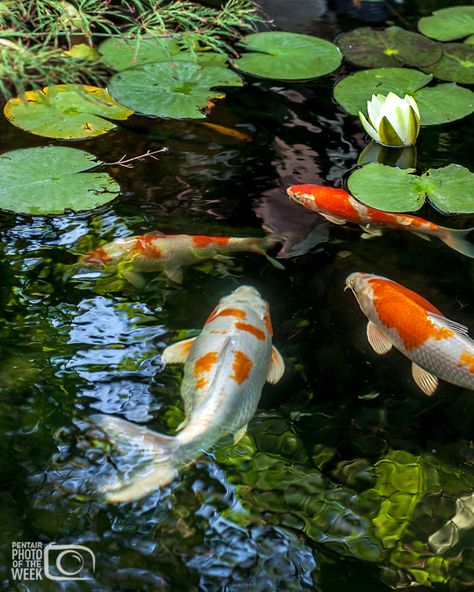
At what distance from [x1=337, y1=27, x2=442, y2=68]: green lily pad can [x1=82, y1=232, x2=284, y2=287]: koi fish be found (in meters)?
1.80

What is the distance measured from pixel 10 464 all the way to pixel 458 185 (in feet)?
6.49

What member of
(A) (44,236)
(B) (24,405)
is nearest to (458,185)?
(A) (44,236)

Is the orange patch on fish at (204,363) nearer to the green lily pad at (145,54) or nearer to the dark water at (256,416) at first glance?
the dark water at (256,416)

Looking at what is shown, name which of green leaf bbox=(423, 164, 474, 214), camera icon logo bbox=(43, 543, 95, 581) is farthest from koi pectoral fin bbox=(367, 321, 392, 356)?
camera icon logo bbox=(43, 543, 95, 581)

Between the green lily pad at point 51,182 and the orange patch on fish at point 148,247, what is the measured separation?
0.31 m

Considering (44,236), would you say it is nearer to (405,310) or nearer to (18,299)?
(18,299)

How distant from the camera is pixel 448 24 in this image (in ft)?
13.5

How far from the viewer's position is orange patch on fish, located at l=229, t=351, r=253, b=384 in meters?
1.96

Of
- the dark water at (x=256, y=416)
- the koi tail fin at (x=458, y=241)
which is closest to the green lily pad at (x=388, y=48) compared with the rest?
the dark water at (x=256, y=416)

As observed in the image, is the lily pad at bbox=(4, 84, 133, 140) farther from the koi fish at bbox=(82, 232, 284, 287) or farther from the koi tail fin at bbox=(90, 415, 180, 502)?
the koi tail fin at bbox=(90, 415, 180, 502)

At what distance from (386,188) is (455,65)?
1.34 meters

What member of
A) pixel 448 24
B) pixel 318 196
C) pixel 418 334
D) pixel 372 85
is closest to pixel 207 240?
pixel 318 196

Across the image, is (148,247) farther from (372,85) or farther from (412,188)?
(372,85)

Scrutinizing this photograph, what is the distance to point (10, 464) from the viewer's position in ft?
6.16
